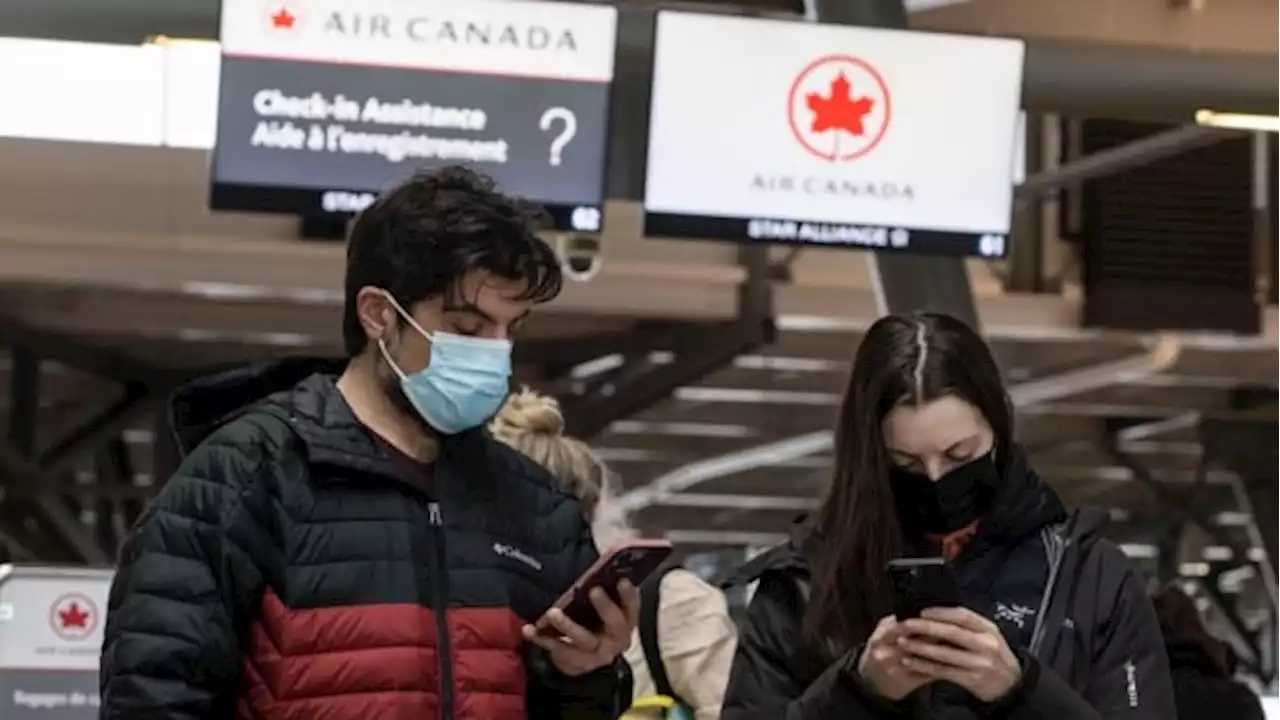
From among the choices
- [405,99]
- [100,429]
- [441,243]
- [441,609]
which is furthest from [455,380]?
[100,429]

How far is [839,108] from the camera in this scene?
23.3ft

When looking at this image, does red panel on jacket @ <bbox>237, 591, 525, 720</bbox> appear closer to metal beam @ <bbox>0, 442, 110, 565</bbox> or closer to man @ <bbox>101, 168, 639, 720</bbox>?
man @ <bbox>101, 168, 639, 720</bbox>

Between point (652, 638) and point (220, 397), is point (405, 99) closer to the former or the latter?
point (652, 638)

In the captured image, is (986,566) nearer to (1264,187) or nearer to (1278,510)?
(1264,187)

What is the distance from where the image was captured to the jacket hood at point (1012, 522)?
3.00 metres

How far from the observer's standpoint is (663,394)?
1264cm

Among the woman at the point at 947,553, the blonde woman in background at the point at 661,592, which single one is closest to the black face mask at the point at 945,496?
the woman at the point at 947,553

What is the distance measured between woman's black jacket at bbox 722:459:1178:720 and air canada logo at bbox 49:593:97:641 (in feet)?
11.5

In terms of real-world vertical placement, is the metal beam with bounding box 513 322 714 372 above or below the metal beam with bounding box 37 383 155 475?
above

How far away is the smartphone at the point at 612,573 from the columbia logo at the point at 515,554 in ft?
0.28

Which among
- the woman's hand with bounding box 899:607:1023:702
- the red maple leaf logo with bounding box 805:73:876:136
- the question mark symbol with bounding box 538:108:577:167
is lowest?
the woman's hand with bounding box 899:607:1023:702

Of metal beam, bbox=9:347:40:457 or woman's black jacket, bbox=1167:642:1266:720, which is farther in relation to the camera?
metal beam, bbox=9:347:40:457

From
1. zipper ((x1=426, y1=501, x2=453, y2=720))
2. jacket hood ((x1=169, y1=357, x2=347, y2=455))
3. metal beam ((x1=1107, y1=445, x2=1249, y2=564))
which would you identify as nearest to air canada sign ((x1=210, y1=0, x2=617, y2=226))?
jacket hood ((x1=169, y1=357, x2=347, y2=455))

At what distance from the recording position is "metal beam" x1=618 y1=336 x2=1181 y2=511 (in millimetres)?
14023
